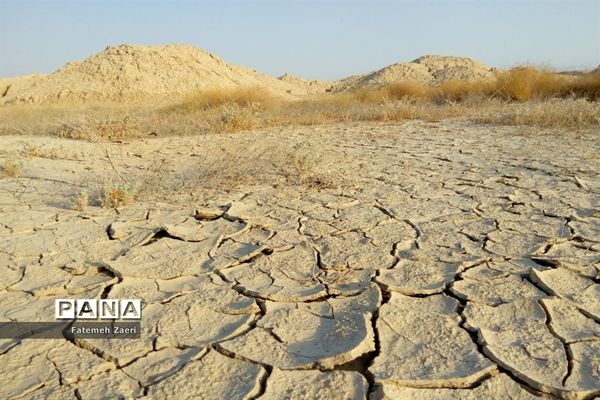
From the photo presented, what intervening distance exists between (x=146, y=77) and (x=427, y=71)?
1122 centimetres

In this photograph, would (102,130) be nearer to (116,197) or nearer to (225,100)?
(116,197)

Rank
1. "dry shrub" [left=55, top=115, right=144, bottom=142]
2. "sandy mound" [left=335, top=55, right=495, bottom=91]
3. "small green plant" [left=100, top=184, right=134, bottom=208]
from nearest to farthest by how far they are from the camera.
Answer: "small green plant" [left=100, top=184, right=134, bottom=208] < "dry shrub" [left=55, top=115, right=144, bottom=142] < "sandy mound" [left=335, top=55, right=495, bottom=91]

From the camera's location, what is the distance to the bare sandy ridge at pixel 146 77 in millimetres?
14875

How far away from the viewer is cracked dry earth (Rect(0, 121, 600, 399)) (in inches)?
55.8

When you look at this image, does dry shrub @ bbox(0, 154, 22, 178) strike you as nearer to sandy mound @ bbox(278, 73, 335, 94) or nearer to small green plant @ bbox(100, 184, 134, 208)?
small green plant @ bbox(100, 184, 134, 208)

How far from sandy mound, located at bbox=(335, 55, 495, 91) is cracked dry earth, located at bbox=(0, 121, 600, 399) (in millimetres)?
13022

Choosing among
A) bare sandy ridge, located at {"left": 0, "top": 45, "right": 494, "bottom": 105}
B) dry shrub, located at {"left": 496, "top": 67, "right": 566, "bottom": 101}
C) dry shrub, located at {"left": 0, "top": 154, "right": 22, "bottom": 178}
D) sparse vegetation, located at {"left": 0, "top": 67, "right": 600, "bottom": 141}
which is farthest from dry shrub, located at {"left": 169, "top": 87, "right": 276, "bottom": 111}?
bare sandy ridge, located at {"left": 0, "top": 45, "right": 494, "bottom": 105}

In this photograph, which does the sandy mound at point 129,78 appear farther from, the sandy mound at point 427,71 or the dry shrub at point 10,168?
the dry shrub at point 10,168

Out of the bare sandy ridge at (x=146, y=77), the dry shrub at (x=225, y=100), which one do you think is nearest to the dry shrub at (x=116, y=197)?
the dry shrub at (x=225, y=100)

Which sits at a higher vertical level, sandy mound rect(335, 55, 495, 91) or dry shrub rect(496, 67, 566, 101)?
sandy mound rect(335, 55, 495, 91)

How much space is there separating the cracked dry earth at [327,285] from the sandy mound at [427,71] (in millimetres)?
13022

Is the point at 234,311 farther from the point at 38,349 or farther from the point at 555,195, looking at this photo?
the point at 555,195

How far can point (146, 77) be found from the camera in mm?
15930

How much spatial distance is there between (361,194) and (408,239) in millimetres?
794
